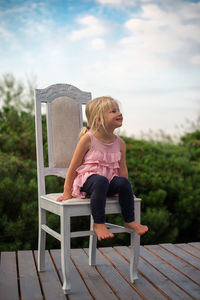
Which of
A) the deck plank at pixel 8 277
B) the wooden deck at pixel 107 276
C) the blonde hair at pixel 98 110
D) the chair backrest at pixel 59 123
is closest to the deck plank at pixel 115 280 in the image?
the wooden deck at pixel 107 276

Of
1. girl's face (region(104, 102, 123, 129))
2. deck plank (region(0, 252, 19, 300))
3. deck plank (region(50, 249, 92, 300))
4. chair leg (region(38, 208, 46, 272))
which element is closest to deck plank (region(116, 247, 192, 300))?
deck plank (region(50, 249, 92, 300))

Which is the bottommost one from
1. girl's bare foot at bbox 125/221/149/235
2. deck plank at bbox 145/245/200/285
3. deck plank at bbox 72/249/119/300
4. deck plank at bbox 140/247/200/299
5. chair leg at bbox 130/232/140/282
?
deck plank at bbox 145/245/200/285

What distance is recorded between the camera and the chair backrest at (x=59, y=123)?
2.50 metres

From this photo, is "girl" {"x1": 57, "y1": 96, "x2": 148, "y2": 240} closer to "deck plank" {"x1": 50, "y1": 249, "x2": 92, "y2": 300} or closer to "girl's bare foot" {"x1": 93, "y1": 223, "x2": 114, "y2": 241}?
"girl's bare foot" {"x1": 93, "y1": 223, "x2": 114, "y2": 241}

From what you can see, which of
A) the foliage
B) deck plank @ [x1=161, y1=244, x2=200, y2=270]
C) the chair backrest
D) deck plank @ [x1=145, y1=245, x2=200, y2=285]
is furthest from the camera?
the foliage

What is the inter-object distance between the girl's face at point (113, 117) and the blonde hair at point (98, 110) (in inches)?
0.7

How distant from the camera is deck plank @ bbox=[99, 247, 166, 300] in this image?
2.01 meters

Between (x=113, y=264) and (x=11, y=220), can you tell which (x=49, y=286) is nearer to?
(x=113, y=264)

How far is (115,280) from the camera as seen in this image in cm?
221

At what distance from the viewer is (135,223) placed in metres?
2.08

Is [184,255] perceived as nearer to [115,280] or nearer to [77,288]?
[115,280]

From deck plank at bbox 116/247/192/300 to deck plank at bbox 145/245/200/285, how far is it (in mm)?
176

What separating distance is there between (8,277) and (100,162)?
0.94m

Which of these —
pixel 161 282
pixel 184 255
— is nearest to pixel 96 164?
pixel 161 282
